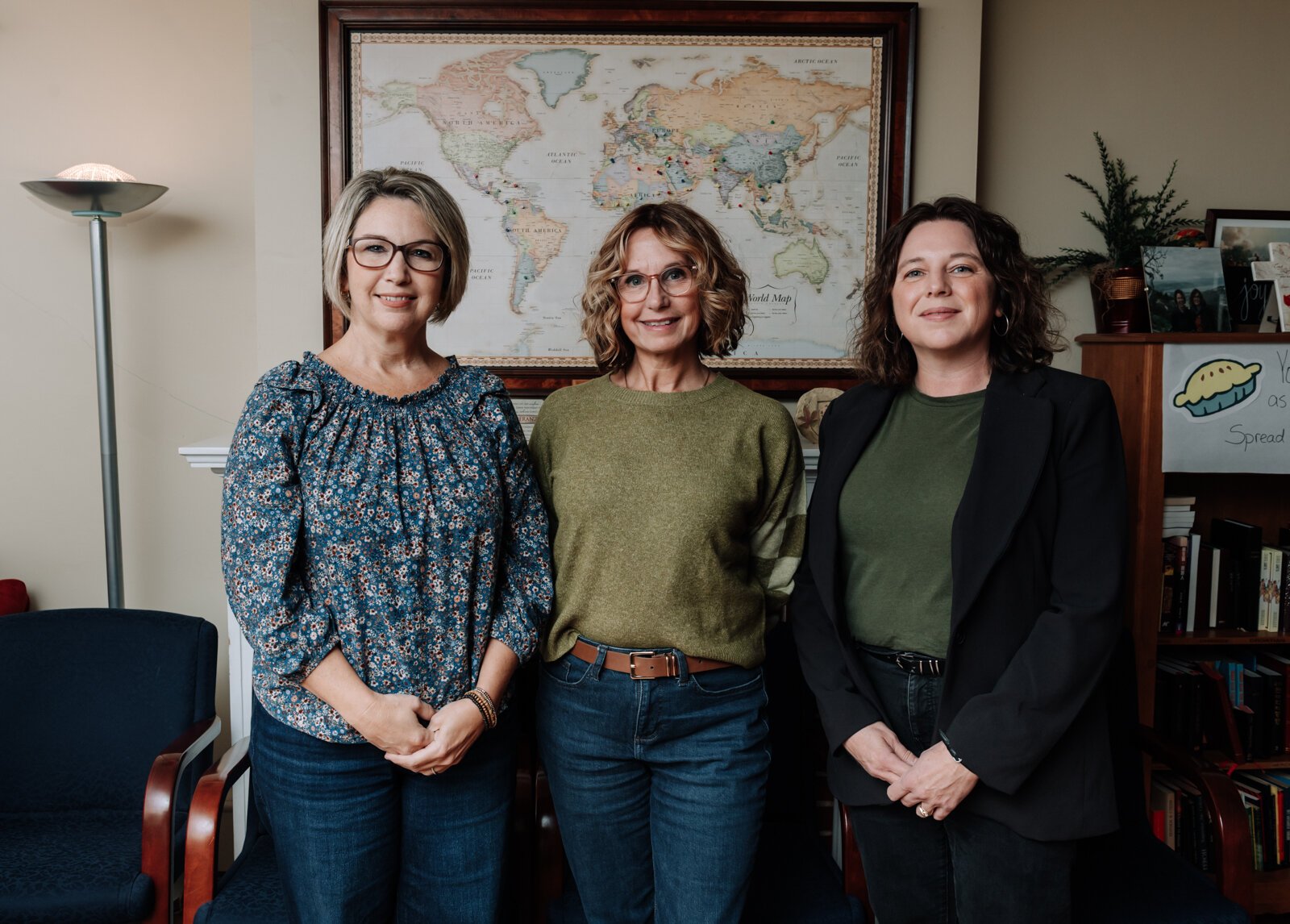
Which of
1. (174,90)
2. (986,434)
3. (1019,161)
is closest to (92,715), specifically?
(174,90)

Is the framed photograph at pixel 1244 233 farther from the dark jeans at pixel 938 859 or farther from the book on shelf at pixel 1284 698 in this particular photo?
the dark jeans at pixel 938 859

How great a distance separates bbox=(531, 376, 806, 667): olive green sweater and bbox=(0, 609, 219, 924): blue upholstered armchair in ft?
3.44

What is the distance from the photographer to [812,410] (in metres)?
2.52

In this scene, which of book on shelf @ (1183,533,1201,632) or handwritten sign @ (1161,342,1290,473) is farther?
book on shelf @ (1183,533,1201,632)

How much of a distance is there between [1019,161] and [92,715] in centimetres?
295

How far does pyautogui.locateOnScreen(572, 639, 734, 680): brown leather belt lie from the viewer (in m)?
1.34

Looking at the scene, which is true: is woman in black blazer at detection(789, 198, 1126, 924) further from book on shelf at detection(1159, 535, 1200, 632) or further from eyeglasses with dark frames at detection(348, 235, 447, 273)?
book on shelf at detection(1159, 535, 1200, 632)

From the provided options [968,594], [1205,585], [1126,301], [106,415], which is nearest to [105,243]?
[106,415]

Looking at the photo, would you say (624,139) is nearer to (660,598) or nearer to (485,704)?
(660,598)

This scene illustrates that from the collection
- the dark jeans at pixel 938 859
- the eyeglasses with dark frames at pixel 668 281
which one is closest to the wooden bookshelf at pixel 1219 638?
the dark jeans at pixel 938 859

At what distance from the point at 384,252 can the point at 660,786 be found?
910 mm

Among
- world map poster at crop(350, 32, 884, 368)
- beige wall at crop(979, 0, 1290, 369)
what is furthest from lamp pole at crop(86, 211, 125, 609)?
beige wall at crop(979, 0, 1290, 369)

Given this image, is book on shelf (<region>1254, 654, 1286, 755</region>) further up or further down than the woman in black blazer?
further down

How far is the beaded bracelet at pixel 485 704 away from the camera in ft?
4.19
